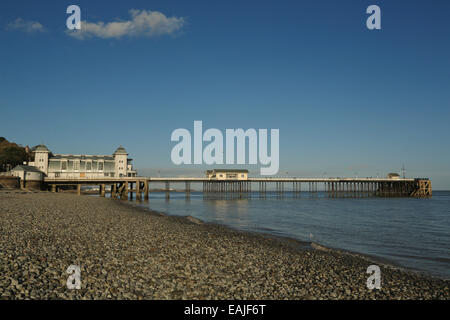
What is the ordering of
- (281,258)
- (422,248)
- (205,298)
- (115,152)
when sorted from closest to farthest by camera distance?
(205,298)
(281,258)
(422,248)
(115,152)

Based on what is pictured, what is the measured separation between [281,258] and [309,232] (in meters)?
10.2

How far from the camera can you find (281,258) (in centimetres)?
1144

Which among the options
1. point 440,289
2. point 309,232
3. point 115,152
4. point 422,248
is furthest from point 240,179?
point 440,289

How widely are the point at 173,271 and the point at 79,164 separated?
61.1 m

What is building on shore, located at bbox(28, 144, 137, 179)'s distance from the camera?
62094 millimetres

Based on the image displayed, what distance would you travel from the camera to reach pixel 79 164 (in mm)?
63094

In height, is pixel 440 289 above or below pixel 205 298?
below

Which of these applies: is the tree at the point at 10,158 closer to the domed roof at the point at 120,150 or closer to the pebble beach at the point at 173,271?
the domed roof at the point at 120,150

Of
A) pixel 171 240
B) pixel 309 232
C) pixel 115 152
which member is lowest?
pixel 309 232

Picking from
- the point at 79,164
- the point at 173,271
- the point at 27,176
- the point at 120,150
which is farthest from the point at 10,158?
the point at 173,271

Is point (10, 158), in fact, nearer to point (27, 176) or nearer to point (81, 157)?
point (81, 157)

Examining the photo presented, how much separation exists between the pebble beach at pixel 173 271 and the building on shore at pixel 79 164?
53430 mm
